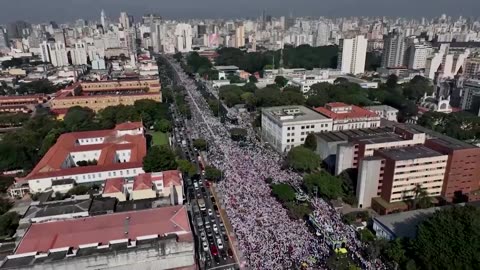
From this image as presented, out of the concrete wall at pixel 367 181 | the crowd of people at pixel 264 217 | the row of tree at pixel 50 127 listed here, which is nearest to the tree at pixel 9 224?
the row of tree at pixel 50 127

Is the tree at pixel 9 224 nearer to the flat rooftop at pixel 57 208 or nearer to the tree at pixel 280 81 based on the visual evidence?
the flat rooftop at pixel 57 208

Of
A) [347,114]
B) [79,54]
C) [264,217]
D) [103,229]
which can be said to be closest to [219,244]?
[264,217]

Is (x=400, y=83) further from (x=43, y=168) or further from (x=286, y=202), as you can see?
(x=43, y=168)

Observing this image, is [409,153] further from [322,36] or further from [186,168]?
[322,36]

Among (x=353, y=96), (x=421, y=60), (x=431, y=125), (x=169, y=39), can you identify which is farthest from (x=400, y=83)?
(x=169, y=39)

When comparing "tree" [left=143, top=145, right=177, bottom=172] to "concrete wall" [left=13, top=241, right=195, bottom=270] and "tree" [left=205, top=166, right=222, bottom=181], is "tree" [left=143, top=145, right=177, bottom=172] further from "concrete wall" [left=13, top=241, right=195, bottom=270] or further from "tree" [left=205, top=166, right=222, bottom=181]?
"concrete wall" [left=13, top=241, right=195, bottom=270]

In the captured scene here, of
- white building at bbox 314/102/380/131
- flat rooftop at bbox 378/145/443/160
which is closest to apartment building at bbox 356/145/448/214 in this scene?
flat rooftop at bbox 378/145/443/160
